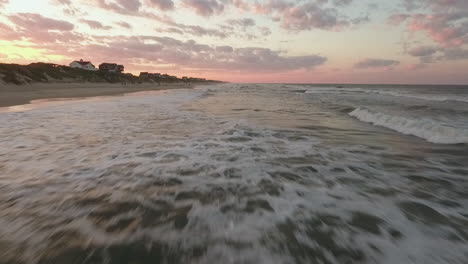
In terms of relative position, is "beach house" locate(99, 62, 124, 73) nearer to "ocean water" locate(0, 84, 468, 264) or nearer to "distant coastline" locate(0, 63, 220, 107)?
"distant coastline" locate(0, 63, 220, 107)

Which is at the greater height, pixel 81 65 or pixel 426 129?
pixel 81 65

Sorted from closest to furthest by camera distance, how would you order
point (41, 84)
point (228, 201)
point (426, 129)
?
point (228, 201) → point (426, 129) → point (41, 84)

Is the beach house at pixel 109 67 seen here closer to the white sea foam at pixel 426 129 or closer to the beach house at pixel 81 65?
the beach house at pixel 81 65

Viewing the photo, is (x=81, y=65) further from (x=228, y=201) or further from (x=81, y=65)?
(x=228, y=201)

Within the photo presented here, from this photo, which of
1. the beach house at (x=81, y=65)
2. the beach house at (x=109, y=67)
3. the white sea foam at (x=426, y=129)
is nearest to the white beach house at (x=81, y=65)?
the beach house at (x=81, y=65)

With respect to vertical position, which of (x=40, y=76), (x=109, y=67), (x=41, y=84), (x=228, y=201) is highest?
(x=228, y=201)

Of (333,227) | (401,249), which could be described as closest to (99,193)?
(333,227)

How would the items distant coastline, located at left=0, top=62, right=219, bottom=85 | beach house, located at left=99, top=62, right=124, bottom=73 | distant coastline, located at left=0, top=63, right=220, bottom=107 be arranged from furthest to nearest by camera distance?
beach house, located at left=99, top=62, right=124, bottom=73 → distant coastline, located at left=0, top=62, right=219, bottom=85 → distant coastline, located at left=0, top=63, right=220, bottom=107

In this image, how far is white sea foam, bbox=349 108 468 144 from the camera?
9.07 metres

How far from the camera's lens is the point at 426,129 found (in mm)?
10250

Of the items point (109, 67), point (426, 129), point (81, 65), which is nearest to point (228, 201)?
point (426, 129)

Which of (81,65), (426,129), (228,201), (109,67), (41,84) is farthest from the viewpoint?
(109,67)

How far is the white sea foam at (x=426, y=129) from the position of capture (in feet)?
29.8

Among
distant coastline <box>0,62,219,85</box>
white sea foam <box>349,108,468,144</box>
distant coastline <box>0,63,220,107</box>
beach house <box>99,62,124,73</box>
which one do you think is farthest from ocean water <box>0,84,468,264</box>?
beach house <box>99,62,124,73</box>
